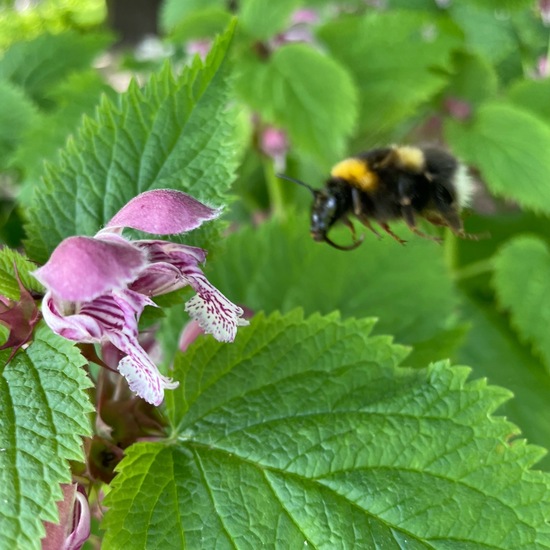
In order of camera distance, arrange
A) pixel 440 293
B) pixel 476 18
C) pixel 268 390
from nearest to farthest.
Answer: pixel 268 390 < pixel 440 293 < pixel 476 18

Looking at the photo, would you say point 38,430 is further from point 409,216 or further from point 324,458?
point 409,216

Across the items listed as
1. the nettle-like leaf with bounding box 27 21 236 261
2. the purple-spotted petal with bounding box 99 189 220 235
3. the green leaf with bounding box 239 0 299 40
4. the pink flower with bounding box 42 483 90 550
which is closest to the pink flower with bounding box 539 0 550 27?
the green leaf with bounding box 239 0 299 40

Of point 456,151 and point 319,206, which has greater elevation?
point 319,206

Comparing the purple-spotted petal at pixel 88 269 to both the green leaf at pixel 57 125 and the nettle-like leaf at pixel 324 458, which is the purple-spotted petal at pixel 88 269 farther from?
the green leaf at pixel 57 125

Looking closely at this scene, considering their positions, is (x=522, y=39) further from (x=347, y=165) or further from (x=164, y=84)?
(x=164, y=84)

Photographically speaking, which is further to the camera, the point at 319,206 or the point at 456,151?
the point at 456,151

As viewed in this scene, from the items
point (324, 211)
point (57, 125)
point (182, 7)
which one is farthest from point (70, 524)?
point (182, 7)

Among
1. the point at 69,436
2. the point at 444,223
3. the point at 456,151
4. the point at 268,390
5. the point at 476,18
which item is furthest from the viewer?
the point at 476,18

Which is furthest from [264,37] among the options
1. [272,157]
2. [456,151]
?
[456,151]

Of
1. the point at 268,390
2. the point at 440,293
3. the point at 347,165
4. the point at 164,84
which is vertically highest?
the point at 164,84

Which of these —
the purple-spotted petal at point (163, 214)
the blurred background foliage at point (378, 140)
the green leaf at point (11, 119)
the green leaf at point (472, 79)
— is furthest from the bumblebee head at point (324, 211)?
the green leaf at point (472, 79)
